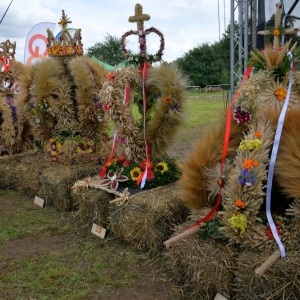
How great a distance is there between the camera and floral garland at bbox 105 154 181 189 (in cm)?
365

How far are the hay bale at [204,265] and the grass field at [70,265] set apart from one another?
0.66 feet

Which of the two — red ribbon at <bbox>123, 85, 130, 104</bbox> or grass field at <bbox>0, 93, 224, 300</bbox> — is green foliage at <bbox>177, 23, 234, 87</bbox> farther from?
grass field at <bbox>0, 93, 224, 300</bbox>

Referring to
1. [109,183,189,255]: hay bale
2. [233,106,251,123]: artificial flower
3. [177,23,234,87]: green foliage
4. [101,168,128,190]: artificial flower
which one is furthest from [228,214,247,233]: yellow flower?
[177,23,234,87]: green foliage

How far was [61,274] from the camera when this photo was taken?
3.03 m

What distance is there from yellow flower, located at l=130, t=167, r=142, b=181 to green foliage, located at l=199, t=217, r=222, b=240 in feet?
3.97

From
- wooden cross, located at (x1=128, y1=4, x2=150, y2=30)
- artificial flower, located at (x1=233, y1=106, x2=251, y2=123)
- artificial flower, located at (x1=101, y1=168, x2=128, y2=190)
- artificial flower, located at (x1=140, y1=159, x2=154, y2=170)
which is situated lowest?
artificial flower, located at (x1=101, y1=168, x2=128, y2=190)

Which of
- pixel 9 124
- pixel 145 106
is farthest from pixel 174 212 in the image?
pixel 9 124

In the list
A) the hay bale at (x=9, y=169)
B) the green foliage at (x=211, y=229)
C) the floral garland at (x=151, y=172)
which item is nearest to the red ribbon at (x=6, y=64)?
the hay bale at (x=9, y=169)

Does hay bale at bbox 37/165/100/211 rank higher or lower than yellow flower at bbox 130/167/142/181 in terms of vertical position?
lower

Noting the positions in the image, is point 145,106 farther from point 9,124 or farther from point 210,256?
point 9,124

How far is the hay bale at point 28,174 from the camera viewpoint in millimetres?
4977

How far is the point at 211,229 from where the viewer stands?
2504 millimetres

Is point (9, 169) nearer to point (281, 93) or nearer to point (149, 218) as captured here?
point (149, 218)

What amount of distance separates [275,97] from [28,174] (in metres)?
3.58
